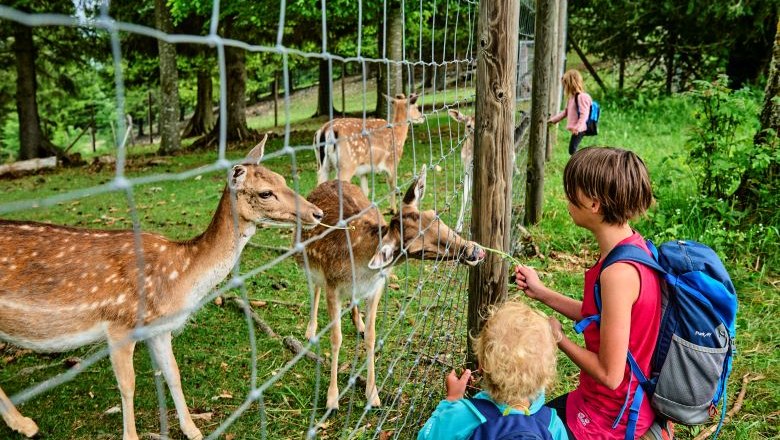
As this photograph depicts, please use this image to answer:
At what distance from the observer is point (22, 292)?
3027 mm

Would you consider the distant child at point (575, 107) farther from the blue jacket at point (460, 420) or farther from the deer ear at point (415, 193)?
the blue jacket at point (460, 420)

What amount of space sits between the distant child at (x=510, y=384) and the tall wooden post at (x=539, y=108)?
171 inches

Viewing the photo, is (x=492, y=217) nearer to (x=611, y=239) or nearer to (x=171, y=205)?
(x=611, y=239)

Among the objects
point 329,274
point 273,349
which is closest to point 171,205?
point 273,349

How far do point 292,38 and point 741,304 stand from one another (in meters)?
14.5

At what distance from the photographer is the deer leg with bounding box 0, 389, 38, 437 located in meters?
3.22

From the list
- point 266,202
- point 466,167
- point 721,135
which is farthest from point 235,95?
point 266,202

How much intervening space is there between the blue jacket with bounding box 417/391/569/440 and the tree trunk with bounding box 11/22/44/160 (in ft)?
50.7

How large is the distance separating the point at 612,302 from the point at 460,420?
591 mm

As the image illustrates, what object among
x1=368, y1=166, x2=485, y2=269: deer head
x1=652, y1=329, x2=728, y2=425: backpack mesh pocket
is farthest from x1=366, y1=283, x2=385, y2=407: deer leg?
x1=652, y1=329, x2=728, y2=425: backpack mesh pocket

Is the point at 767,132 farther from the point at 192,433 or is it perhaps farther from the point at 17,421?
the point at 17,421

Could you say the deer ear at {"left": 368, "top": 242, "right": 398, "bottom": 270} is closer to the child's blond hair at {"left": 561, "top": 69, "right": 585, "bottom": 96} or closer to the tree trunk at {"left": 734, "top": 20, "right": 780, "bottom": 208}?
the tree trunk at {"left": 734, "top": 20, "right": 780, "bottom": 208}

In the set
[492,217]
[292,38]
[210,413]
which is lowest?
[210,413]

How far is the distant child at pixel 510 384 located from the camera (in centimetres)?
188
